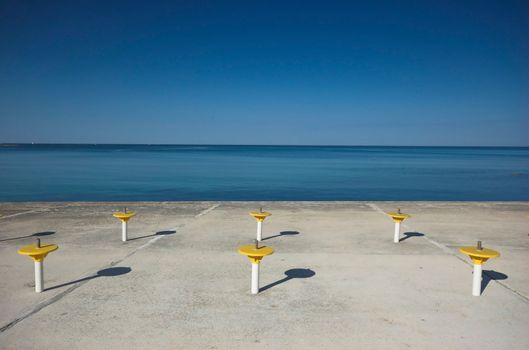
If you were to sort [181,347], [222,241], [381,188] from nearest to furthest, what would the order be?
[181,347] < [222,241] < [381,188]

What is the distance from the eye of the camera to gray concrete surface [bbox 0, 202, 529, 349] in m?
4.46

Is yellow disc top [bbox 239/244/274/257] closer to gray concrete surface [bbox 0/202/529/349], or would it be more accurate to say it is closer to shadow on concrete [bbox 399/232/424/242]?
gray concrete surface [bbox 0/202/529/349]

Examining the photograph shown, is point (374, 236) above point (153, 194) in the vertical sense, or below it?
above

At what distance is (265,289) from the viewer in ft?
19.2

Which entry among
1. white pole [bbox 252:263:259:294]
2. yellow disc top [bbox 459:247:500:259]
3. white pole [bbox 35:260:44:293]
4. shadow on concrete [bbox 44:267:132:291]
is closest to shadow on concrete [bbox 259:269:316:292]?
white pole [bbox 252:263:259:294]

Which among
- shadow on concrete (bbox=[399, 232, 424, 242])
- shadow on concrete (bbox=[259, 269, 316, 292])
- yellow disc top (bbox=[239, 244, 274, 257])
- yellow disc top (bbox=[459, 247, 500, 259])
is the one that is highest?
yellow disc top (bbox=[459, 247, 500, 259])

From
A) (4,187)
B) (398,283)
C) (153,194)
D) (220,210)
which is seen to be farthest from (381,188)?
(4,187)

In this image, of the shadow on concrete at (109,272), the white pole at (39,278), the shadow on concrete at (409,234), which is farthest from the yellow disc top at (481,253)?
the white pole at (39,278)

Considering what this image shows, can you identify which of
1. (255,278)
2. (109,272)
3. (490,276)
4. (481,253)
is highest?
(481,253)

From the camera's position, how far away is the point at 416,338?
444cm

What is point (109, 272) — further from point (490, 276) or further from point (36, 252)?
point (490, 276)

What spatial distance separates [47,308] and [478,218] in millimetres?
12619

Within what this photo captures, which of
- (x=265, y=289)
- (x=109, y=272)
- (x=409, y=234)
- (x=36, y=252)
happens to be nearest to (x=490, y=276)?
(x=409, y=234)

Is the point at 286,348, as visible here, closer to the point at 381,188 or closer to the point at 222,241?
the point at 222,241
